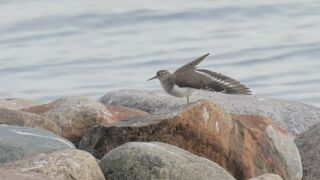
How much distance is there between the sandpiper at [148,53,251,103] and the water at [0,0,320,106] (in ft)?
15.2

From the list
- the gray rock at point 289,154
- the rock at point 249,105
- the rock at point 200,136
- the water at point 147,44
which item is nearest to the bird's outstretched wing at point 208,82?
the rock at point 249,105

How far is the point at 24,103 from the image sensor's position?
11383 millimetres

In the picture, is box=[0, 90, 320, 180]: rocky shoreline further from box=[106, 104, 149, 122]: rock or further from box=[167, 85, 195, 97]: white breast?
box=[167, 85, 195, 97]: white breast

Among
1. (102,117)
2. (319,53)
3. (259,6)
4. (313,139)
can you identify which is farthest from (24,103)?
(259,6)

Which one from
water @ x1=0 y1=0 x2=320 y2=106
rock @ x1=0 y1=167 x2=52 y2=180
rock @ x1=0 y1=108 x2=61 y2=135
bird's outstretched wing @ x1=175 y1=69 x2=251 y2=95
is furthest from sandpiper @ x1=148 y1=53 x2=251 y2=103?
water @ x1=0 y1=0 x2=320 y2=106

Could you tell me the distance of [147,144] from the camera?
Answer: 8.01 m

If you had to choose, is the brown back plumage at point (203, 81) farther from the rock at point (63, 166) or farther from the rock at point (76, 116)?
the rock at point (63, 166)

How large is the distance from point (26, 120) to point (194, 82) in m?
1.88

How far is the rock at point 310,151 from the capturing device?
32.9 ft

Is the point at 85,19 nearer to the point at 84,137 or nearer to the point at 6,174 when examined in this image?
the point at 84,137

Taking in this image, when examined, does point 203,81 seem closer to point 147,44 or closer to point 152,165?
point 152,165

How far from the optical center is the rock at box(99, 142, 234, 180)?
7.87 metres

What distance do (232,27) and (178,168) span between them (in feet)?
41.9

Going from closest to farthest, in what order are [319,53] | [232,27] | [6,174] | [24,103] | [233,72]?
[6,174], [24,103], [233,72], [319,53], [232,27]
